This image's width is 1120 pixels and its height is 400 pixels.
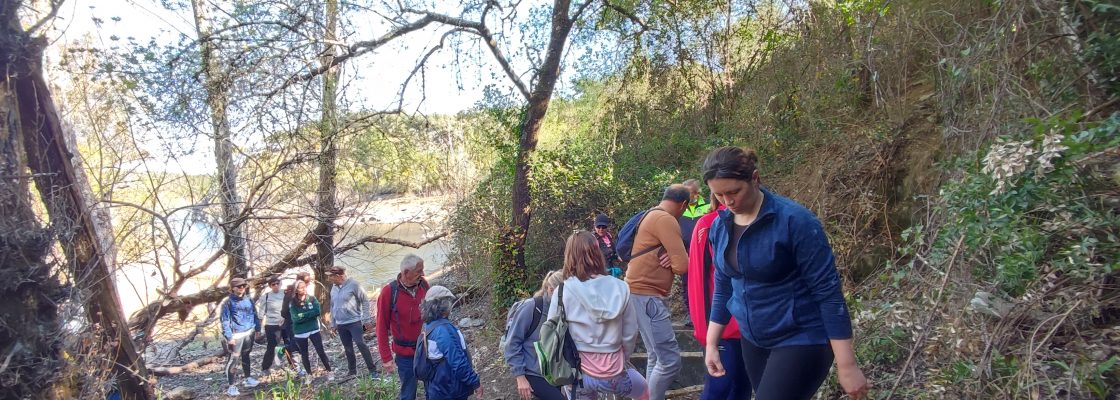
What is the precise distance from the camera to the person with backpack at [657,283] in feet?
12.9

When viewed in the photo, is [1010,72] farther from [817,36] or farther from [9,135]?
[9,135]

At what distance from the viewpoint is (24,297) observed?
488 cm

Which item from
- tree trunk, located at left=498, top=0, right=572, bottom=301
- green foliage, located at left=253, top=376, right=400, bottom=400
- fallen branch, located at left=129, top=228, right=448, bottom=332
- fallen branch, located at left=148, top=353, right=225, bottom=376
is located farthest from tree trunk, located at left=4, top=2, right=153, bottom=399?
tree trunk, located at left=498, top=0, right=572, bottom=301

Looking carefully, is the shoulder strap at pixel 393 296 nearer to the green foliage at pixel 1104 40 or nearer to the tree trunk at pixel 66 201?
the tree trunk at pixel 66 201

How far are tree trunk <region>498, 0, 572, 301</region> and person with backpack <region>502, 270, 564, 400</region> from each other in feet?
17.0

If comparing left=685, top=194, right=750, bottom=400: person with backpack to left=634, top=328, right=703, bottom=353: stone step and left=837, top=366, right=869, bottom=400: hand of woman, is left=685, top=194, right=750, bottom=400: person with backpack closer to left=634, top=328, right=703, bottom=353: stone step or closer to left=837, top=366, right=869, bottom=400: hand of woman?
left=837, top=366, right=869, bottom=400: hand of woman

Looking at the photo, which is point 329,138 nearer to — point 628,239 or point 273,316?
point 273,316

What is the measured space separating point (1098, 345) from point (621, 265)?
21.5 ft

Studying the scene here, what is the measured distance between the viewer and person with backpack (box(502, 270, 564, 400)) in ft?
12.4

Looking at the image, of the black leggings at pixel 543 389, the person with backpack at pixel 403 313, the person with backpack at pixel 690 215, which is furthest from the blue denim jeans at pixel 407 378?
the person with backpack at pixel 690 215

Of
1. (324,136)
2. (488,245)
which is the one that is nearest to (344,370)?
(488,245)

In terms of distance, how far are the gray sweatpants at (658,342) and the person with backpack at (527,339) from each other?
61 cm

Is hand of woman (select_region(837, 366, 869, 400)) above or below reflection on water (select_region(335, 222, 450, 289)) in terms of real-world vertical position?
above

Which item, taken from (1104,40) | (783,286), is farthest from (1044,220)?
(783,286)
